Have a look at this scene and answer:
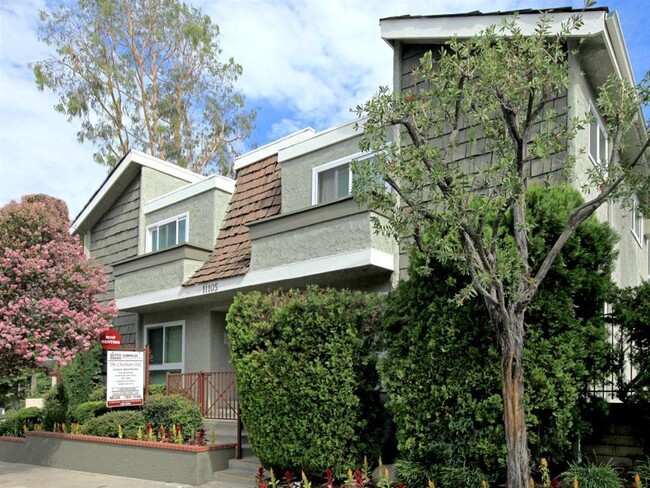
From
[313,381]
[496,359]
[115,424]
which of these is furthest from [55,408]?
[496,359]

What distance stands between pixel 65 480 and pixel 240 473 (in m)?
3.45

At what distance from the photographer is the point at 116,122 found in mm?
30266

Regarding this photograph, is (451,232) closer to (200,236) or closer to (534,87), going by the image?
(534,87)

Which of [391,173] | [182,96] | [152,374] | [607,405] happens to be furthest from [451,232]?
[182,96]

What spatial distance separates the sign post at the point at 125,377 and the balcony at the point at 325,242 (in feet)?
9.35

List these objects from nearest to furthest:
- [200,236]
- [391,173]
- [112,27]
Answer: [391,173] → [200,236] → [112,27]

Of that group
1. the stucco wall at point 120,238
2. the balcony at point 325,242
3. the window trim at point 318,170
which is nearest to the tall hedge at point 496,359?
the balcony at point 325,242

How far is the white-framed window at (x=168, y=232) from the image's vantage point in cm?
1654

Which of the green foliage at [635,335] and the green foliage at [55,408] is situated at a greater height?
the green foliage at [635,335]

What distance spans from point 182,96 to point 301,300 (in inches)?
960

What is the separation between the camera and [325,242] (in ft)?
37.7

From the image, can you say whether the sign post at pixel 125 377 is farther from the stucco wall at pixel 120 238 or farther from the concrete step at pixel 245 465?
the stucco wall at pixel 120 238

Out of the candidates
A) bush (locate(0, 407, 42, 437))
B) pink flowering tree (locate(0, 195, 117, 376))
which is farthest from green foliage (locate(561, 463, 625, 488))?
bush (locate(0, 407, 42, 437))

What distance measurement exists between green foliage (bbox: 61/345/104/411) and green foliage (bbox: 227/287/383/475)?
8.11 m
